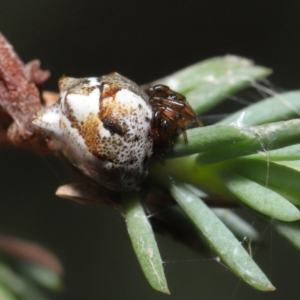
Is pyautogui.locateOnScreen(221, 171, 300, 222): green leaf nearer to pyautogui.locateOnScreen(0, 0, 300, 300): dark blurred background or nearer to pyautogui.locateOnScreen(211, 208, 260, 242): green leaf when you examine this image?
pyautogui.locateOnScreen(211, 208, 260, 242): green leaf

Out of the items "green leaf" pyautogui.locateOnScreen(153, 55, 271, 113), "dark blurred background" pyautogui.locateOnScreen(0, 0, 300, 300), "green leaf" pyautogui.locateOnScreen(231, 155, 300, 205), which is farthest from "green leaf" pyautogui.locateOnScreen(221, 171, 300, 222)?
"dark blurred background" pyautogui.locateOnScreen(0, 0, 300, 300)

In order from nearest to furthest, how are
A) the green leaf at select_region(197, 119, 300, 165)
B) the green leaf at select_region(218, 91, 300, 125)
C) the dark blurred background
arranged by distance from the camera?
the green leaf at select_region(197, 119, 300, 165) < the green leaf at select_region(218, 91, 300, 125) < the dark blurred background

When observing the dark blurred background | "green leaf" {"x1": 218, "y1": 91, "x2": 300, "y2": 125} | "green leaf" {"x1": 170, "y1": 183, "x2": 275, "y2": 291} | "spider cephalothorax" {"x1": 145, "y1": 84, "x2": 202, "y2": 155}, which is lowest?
the dark blurred background

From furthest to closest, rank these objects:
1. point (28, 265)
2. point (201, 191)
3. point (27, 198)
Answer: point (27, 198), point (28, 265), point (201, 191)

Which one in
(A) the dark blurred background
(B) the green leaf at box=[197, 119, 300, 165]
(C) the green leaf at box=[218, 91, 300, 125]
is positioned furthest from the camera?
(A) the dark blurred background

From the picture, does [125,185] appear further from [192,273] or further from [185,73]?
[192,273]

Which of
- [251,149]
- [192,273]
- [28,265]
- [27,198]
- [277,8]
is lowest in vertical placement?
[192,273]

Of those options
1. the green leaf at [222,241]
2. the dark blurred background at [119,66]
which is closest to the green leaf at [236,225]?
the green leaf at [222,241]

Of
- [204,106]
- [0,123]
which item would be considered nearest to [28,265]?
[0,123]
